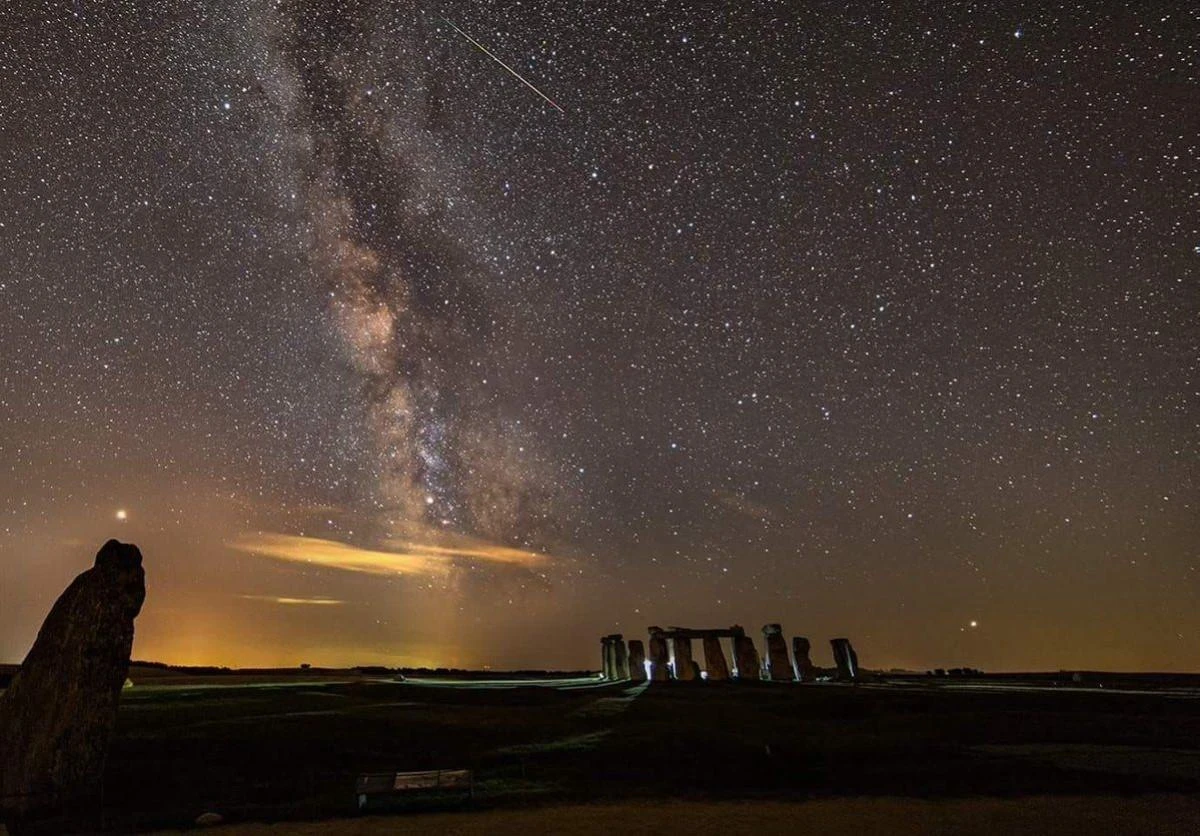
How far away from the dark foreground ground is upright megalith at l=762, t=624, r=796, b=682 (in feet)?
55.8

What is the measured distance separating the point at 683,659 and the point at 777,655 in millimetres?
4879

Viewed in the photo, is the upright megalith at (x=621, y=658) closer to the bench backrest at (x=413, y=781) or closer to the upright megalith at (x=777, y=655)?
the upright megalith at (x=777, y=655)

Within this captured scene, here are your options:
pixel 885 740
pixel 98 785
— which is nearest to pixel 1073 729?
pixel 885 740

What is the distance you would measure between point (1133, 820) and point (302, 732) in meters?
13.9

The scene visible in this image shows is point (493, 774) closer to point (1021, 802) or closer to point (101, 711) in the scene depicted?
point (101, 711)

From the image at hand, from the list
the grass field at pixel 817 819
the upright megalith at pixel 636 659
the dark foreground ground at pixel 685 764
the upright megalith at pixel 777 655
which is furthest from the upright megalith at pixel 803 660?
the grass field at pixel 817 819

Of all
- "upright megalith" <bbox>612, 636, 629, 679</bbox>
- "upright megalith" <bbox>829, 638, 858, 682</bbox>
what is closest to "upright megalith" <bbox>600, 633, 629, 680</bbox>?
"upright megalith" <bbox>612, 636, 629, 679</bbox>

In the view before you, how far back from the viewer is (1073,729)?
50.7ft

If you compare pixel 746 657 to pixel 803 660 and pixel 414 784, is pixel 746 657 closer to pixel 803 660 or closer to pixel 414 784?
pixel 803 660

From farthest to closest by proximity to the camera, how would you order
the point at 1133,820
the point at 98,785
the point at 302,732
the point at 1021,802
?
the point at 302,732, the point at 98,785, the point at 1021,802, the point at 1133,820

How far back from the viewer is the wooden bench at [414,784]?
27.5 ft

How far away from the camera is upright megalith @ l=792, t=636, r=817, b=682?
1426 inches

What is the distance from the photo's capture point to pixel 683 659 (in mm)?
38906

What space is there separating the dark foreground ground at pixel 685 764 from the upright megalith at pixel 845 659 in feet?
57.6
